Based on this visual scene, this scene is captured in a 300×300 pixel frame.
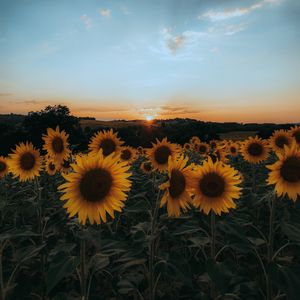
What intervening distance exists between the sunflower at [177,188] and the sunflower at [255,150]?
5.60m

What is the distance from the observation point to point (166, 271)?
3652 mm

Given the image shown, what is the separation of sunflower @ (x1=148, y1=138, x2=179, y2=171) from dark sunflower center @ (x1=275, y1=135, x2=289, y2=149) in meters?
3.02

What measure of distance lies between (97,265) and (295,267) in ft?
7.26

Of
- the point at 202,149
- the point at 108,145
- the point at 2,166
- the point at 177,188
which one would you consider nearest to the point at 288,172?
the point at 177,188

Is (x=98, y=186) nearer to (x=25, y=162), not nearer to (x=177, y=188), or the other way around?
(x=177, y=188)

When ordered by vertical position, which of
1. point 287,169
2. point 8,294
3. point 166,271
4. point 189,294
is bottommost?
point 189,294

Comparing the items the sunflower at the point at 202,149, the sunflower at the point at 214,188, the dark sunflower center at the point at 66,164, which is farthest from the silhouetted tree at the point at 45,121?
the sunflower at the point at 214,188

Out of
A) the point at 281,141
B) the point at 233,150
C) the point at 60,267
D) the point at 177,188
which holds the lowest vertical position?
the point at 60,267

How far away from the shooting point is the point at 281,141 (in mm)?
8461

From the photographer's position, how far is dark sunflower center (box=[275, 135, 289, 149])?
840 centimetres

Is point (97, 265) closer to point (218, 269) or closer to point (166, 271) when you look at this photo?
point (166, 271)

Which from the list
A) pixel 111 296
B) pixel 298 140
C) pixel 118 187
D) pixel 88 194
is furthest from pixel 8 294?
pixel 298 140

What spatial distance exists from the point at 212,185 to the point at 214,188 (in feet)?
0.16

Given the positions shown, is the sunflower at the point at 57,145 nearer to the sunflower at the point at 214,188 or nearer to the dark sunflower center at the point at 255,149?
the sunflower at the point at 214,188
